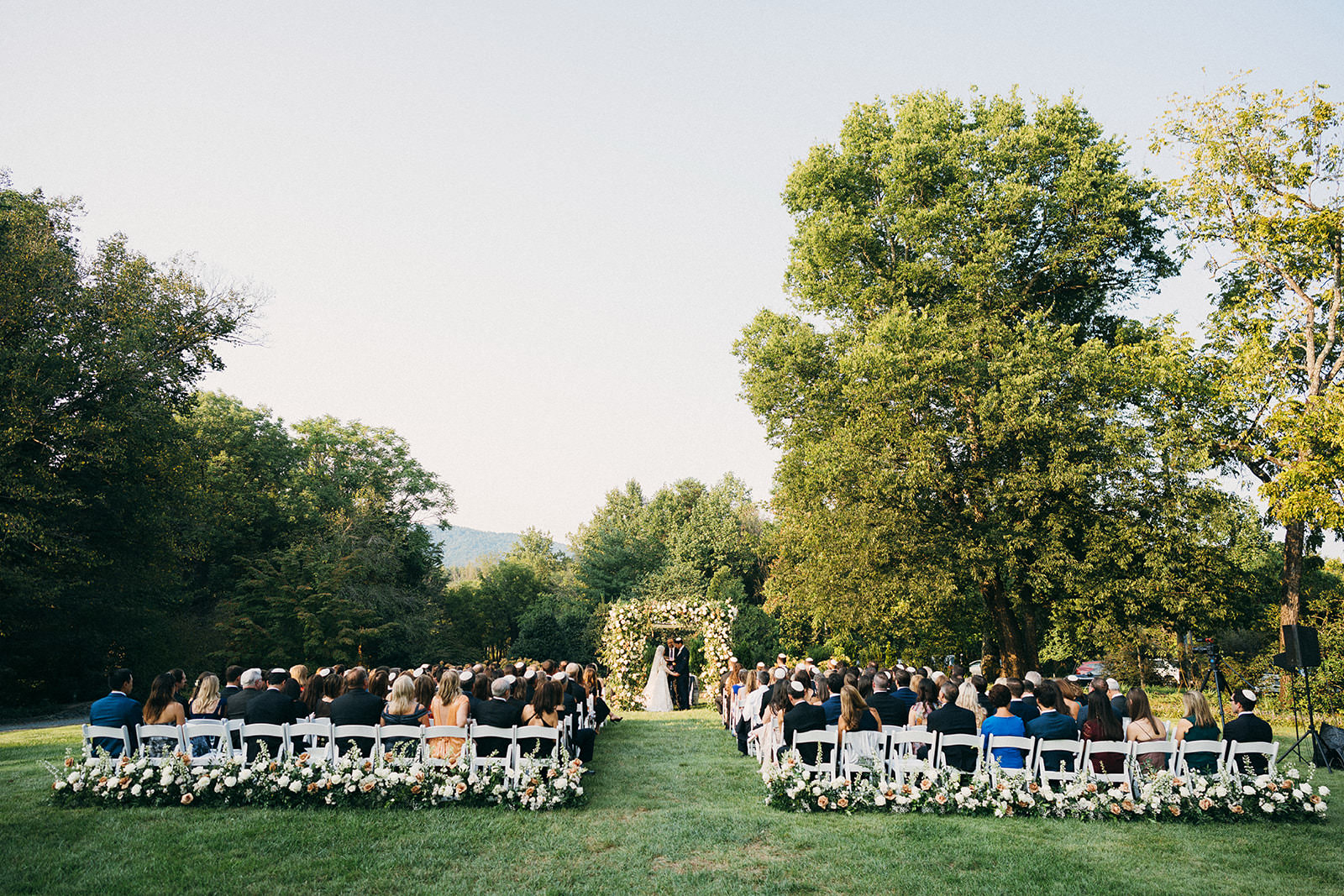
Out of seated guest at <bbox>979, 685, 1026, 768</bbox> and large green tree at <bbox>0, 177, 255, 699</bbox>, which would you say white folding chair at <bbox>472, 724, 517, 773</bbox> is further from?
large green tree at <bbox>0, 177, 255, 699</bbox>

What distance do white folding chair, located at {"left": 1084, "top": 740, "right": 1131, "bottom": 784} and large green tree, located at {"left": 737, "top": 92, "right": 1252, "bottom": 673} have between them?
34.8 feet

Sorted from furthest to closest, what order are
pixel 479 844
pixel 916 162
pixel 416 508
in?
pixel 416 508
pixel 916 162
pixel 479 844

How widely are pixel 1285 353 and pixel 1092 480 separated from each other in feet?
16.0

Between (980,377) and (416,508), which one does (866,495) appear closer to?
(980,377)

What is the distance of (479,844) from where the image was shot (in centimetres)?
→ 660

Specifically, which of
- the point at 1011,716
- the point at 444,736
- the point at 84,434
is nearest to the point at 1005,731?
the point at 1011,716

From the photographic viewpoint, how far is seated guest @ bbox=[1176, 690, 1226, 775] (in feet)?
26.6

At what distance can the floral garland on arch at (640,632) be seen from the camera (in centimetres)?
2159

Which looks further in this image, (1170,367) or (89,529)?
(89,529)

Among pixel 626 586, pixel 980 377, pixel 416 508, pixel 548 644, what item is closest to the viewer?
pixel 980 377

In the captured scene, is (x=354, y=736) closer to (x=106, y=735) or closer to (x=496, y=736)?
(x=496, y=736)

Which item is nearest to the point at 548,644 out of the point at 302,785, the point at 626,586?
the point at 626,586

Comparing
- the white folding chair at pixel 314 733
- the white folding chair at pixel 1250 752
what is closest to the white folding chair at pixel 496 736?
the white folding chair at pixel 314 733

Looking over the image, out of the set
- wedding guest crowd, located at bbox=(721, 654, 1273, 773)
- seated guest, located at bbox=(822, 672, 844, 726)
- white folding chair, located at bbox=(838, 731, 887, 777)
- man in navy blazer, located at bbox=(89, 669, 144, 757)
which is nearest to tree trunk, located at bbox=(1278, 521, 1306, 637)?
wedding guest crowd, located at bbox=(721, 654, 1273, 773)
